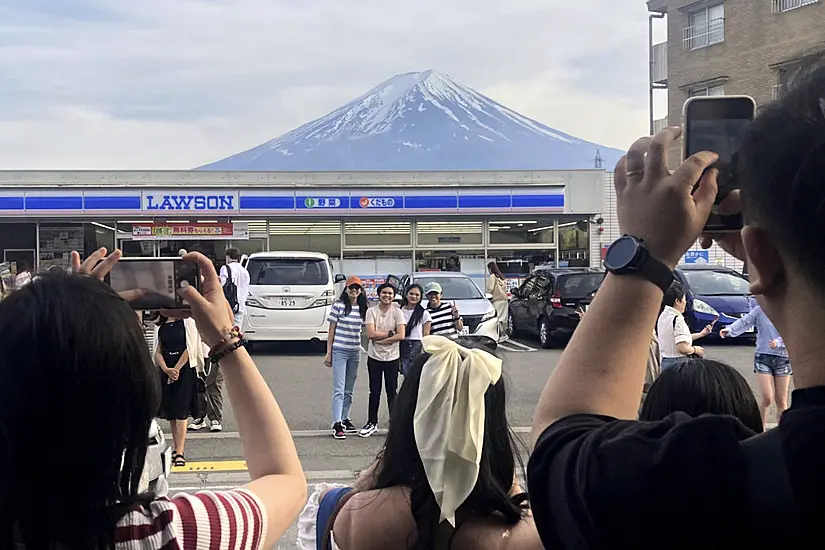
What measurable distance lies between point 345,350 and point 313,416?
1.26 metres

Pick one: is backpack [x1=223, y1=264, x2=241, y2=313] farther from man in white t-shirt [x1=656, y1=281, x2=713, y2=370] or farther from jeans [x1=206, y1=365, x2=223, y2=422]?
man in white t-shirt [x1=656, y1=281, x2=713, y2=370]

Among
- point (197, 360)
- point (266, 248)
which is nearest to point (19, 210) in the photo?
point (266, 248)

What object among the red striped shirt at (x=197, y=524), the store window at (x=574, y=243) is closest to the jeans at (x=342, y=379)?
the red striped shirt at (x=197, y=524)

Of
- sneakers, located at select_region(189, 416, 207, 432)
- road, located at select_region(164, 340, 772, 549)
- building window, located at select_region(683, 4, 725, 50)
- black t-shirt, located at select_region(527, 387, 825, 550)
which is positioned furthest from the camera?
building window, located at select_region(683, 4, 725, 50)

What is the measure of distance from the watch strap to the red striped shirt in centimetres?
93

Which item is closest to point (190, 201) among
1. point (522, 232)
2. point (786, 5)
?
point (522, 232)

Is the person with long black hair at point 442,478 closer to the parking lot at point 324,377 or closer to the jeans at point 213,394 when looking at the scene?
the parking lot at point 324,377

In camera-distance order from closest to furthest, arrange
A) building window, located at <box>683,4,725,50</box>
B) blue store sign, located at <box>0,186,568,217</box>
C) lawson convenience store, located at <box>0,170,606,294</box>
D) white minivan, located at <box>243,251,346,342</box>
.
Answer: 1. white minivan, located at <box>243,251,346,342</box>
2. blue store sign, located at <box>0,186,568,217</box>
3. lawson convenience store, located at <box>0,170,606,294</box>
4. building window, located at <box>683,4,725,50</box>

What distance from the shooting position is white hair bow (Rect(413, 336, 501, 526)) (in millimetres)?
1998

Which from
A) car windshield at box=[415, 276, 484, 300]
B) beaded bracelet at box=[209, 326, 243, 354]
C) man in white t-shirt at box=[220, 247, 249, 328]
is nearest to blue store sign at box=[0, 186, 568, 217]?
car windshield at box=[415, 276, 484, 300]

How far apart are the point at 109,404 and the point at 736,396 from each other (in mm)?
2137

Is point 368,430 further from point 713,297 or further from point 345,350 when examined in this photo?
point 713,297

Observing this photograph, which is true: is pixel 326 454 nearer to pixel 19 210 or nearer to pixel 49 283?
pixel 49 283

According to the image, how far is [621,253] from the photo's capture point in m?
1.20
